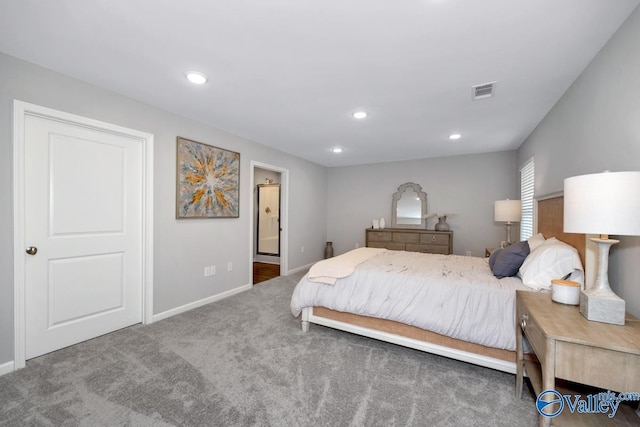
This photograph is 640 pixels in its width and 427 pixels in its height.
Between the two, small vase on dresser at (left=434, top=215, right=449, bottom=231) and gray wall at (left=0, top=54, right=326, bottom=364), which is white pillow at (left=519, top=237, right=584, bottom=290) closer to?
small vase on dresser at (left=434, top=215, right=449, bottom=231)

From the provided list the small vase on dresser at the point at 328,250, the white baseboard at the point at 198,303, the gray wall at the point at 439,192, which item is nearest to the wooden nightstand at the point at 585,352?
the white baseboard at the point at 198,303

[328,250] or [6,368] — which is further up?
[328,250]

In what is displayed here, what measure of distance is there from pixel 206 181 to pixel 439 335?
122 inches

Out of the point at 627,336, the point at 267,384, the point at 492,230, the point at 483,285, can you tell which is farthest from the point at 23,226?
the point at 492,230

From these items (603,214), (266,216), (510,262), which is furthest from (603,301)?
(266,216)

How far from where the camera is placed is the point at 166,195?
9.87 feet

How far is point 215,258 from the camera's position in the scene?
11.8 ft

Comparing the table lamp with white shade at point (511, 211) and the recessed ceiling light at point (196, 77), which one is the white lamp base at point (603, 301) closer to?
the table lamp with white shade at point (511, 211)

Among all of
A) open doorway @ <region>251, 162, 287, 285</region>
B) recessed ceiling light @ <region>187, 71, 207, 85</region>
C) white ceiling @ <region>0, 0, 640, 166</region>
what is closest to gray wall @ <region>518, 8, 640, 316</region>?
white ceiling @ <region>0, 0, 640, 166</region>

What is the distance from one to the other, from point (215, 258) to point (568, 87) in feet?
13.7

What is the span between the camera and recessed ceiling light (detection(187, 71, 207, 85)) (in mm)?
2188

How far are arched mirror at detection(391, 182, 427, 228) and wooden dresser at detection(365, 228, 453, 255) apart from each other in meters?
0.23

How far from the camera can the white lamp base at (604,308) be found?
125 centimetres

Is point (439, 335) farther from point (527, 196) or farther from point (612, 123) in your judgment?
point (527, 196)
